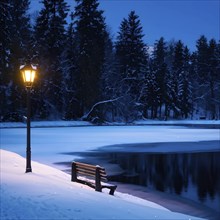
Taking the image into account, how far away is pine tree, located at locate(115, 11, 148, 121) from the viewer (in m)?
79.7

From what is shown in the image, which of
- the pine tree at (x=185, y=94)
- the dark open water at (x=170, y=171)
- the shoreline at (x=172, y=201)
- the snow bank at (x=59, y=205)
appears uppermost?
the pine tree at (x=185, y=94)

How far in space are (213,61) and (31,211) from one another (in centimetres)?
9950

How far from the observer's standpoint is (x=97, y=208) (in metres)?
8.38

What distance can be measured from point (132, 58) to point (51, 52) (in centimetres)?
2295

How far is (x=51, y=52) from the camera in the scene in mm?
65625

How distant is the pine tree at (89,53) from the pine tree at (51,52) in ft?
9.90

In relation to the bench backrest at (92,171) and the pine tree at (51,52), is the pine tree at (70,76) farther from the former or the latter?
the bench backrest at (92,171)

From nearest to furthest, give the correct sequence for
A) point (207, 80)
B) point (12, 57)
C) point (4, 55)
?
point (4, 55)
point (12, 57)
point (207, 80)

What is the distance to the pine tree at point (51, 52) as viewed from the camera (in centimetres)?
6406

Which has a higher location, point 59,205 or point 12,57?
point 12,57

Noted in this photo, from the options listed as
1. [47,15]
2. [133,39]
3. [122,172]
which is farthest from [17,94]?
[122,172]

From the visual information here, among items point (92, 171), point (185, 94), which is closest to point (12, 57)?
point (185, 94)

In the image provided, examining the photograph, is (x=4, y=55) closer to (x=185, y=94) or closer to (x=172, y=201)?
(x=172, y=201)

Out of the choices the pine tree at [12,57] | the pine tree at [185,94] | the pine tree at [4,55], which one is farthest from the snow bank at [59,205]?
the pine tree at [185,94]
